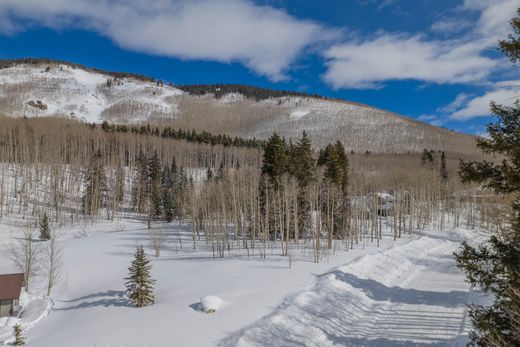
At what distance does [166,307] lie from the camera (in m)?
21.9

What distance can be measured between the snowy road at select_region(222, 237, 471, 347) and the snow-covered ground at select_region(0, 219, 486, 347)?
5 cm

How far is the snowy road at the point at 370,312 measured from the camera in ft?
49.9

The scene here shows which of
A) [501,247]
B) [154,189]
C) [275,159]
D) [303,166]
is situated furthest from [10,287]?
[154,189]

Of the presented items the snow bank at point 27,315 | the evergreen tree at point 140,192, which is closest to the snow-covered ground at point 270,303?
the snow bank at point 27,315

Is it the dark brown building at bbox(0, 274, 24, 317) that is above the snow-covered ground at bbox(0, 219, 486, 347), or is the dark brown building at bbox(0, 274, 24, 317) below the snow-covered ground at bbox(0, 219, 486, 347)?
below

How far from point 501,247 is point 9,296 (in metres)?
33.2

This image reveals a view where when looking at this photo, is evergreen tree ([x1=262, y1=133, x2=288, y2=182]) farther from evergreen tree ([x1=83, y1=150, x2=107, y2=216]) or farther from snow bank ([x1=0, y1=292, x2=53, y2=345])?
evergreen tree ([x1=83, y1=150, x2=107, y2=216])

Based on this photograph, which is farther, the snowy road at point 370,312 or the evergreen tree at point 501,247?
the snowy road at point 370,312

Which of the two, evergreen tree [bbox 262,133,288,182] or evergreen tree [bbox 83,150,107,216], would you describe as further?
evergreen tree [bbox 83,150,107,216]

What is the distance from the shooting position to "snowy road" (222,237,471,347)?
1520 cm

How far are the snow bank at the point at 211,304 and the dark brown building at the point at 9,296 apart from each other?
18.3 metres

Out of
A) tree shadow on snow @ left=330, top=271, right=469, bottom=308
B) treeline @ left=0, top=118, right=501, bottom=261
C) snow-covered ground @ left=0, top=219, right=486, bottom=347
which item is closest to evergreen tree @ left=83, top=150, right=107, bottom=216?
treeline @ left=0, top=118, right=501, bottom=261

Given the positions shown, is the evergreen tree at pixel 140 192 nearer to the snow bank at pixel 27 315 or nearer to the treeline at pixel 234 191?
the treeline at pixel 234 191

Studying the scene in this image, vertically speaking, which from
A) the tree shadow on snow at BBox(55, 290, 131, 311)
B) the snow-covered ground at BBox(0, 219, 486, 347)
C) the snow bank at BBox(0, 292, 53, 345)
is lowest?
the snow bank at BBox(0, 292, 53, 345)
